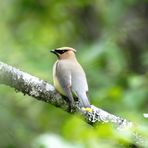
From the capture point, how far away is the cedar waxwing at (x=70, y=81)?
4.81 metres

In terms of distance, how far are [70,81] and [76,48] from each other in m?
3.34

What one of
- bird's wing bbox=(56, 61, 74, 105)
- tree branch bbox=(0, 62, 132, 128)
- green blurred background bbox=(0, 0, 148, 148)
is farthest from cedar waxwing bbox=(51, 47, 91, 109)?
green blurred background bbox=(0, 0, 148, 148)

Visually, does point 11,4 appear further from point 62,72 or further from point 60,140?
point 60,140

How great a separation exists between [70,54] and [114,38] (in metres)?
2.08

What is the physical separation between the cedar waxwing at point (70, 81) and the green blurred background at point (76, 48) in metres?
0.63

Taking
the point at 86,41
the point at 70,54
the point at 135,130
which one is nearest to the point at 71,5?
the point at 86,41

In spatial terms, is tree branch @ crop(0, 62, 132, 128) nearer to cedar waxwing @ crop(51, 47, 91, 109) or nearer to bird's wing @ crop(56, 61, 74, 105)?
cedar waxwing @ crop(51, 47, 91, 109)

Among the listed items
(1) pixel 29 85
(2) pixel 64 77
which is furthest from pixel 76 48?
(1) pixel 29 85

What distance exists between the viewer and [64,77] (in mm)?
5301

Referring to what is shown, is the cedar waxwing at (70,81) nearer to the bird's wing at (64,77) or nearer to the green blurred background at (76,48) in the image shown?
the bird's wing at (64,77)

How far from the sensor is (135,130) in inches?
111

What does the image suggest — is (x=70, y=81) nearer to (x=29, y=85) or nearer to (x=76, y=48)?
(x=29, y=85)

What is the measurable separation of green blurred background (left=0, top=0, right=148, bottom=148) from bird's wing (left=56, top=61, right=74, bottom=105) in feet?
2.07

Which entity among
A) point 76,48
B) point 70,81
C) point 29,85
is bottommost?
point 29,85
